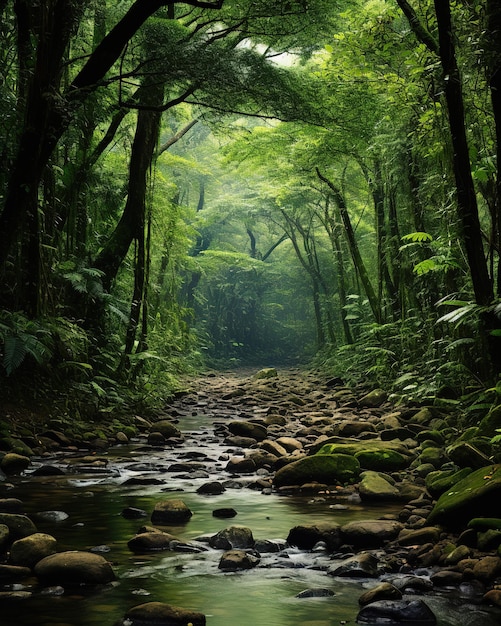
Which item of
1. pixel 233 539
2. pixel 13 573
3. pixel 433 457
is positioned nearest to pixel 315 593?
pixel 233 539

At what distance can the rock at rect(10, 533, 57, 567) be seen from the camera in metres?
3.57

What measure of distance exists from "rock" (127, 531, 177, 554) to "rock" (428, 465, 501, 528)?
5.71ft

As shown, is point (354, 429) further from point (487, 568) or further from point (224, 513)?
point (487, 568)

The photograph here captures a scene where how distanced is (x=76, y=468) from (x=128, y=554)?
2949 mm

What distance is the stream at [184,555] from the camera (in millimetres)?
3000

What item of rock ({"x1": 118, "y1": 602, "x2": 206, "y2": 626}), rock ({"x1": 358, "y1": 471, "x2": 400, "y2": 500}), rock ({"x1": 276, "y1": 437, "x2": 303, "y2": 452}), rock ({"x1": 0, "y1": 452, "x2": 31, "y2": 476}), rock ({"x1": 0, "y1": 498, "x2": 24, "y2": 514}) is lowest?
rock ({"x1": 358, "y1": 471, "x2": 400, "y2": 500})

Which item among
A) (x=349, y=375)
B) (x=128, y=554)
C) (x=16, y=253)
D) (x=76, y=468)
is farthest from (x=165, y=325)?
(x=128, y=554)

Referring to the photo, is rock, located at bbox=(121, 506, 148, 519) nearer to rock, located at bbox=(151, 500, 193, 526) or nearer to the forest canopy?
rock, located at bbox=(151, 500, 193, 526)

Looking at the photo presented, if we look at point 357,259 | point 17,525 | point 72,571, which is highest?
point 357,259

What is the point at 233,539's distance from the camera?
13.9ft

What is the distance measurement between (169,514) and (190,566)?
3.52ft

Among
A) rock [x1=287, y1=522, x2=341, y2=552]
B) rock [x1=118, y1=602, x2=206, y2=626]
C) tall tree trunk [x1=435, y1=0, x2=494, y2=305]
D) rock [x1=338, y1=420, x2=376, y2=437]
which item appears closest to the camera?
rock [x1=118, y1=602, x2=206, y2=626]

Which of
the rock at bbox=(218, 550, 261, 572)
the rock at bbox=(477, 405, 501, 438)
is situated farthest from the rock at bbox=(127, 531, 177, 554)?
the rock at bbox=(477, 405, 501, 438)

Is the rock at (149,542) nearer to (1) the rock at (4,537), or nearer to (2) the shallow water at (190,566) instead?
(2) the shallow water at (190,566)
